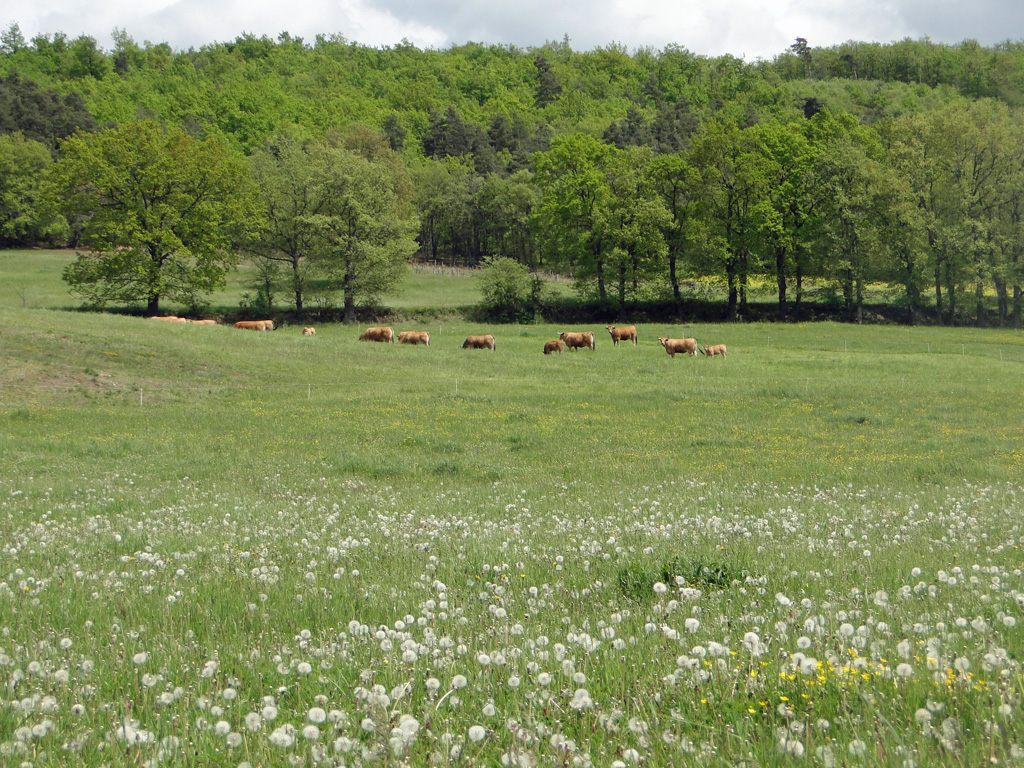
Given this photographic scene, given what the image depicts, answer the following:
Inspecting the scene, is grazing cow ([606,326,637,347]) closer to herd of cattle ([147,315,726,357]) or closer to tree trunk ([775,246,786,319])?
herd of cattle ([147,315,726,357])

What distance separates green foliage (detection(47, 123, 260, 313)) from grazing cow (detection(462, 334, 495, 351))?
Result: 96.6ft

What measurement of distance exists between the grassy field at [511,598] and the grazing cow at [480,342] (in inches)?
1255

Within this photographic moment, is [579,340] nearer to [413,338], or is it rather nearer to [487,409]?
[413,338]

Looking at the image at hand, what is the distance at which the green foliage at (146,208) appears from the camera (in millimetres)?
67750

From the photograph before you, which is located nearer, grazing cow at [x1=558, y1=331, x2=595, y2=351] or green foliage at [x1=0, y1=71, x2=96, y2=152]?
grazing cow at [x1=558, y1=331, x2=595, y2=351]

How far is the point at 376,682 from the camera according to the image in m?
4.29

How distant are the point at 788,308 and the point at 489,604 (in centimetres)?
8793

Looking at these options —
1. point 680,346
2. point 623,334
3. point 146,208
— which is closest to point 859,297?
point 623,334

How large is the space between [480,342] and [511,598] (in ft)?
169

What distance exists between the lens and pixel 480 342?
57.2 m

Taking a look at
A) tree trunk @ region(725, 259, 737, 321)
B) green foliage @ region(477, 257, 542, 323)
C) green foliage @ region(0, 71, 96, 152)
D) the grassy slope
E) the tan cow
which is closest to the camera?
the grassy slope

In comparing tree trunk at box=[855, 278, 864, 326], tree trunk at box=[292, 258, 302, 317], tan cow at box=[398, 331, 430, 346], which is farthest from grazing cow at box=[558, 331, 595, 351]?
tree trunk at box=[855, 278, 864, 326]

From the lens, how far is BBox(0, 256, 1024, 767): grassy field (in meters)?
3.46

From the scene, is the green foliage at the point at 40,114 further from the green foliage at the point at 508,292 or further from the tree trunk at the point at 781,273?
the tree trunk at the point at 781,273
